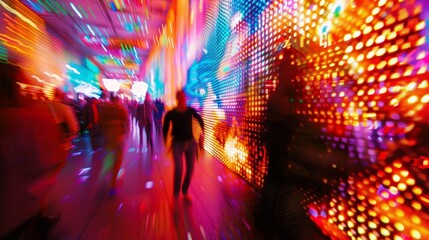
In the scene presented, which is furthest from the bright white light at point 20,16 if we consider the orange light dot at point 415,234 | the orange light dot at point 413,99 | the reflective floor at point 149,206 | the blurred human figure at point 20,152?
the orange light dot at point 415,234

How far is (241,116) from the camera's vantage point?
14.9 ft

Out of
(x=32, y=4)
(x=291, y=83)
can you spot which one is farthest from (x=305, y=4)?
(x=32, y=4)

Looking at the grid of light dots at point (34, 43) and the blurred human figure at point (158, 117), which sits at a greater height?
the grid of light dots at point (34, 43)

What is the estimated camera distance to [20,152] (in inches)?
61.5

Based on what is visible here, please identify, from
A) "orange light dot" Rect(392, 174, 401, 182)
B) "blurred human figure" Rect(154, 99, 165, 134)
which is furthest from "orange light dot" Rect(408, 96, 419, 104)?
"blurred human figure" Rect(154, 99, 165, 134)

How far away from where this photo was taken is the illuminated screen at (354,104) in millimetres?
1614

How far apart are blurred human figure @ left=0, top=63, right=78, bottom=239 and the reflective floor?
116 cm

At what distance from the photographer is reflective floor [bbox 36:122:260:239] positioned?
8.63 feet

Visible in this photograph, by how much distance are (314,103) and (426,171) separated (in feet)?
4.09

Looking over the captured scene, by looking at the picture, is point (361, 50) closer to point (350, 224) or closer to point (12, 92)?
point (350, 224)

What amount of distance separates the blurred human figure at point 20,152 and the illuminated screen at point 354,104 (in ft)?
7.49

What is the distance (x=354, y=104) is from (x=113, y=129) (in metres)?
3.66

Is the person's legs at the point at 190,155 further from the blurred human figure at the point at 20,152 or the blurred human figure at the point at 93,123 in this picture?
the blurred human figure at the point at 20,152

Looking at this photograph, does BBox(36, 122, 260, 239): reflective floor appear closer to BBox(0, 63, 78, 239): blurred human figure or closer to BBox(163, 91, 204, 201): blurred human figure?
BBox(163, 91, 204, 201): blurred human figure
